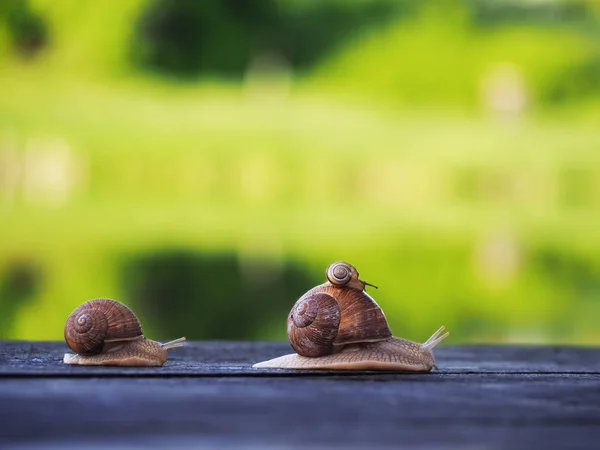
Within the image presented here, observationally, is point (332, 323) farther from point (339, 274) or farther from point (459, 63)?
point (459, 63)

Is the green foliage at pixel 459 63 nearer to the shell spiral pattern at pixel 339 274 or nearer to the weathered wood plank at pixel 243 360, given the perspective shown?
the weathered wood plank at pixel 243 360

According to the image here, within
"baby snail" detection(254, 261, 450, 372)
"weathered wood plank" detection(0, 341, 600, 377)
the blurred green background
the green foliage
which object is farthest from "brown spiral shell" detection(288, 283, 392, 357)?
→ the green foliage

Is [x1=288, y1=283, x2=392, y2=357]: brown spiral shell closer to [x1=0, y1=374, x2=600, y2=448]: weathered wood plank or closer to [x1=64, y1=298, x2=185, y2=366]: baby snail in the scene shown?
[x1=0, y1=374, x2=600, y2=448]: weathered wood plank

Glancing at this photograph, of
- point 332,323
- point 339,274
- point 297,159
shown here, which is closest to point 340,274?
point 339,274

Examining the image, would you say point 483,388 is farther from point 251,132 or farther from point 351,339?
point 251,132

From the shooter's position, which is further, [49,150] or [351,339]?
[49,150]

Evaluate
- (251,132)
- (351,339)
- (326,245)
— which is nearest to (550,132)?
(251,132)

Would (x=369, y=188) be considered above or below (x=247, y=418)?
above
